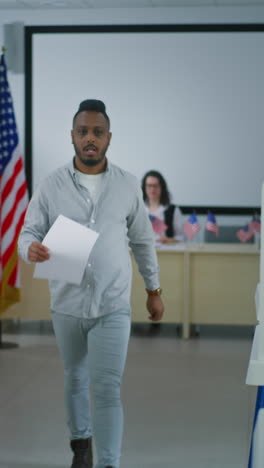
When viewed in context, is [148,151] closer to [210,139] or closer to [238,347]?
[210,139]

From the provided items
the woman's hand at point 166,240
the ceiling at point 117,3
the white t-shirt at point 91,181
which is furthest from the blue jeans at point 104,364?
the ceiling at point 117,3

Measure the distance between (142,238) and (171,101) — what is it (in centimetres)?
552

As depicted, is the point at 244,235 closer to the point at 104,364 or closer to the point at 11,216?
the point at 11,216

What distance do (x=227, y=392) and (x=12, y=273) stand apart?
2218mm

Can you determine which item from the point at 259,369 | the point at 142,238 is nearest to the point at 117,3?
the point at 142,238

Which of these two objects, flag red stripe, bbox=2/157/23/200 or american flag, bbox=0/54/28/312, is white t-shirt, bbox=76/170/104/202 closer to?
american flag, bbox=0/54/28/312

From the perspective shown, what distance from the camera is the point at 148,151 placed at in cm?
816

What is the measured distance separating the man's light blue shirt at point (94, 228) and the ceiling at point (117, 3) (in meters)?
5.57

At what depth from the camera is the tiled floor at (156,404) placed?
3.17 metres

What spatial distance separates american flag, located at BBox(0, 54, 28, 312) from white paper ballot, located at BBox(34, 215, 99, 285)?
3.18 m

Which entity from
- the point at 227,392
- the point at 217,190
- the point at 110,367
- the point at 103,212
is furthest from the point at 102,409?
the point at 217,190

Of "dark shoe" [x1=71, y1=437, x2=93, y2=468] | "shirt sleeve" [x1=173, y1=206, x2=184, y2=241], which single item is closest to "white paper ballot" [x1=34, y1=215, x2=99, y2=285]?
"dark shoe" [x1=71, y1=437, x2=93, y2=468]

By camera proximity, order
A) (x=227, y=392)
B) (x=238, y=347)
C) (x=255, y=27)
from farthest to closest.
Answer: (x=255, y=27)
(x=238, y=347)
(x=227, y=392)

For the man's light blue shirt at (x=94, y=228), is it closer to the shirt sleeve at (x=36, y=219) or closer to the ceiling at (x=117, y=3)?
the shirt sleeve at (x=36, y=219)
